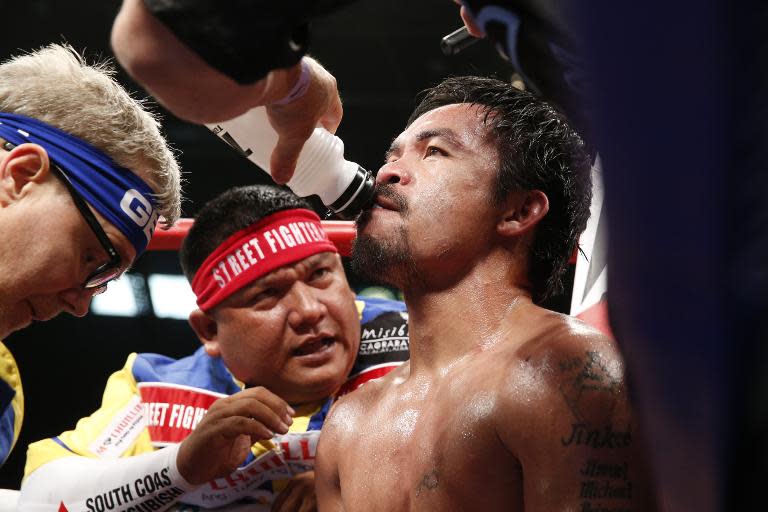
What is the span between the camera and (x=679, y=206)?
1.61 ft

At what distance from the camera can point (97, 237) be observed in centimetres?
141

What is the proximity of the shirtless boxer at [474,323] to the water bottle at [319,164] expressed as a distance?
37 mm

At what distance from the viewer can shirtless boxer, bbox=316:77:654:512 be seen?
44.6 inches

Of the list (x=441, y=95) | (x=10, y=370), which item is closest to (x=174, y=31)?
(x=441, y=95)

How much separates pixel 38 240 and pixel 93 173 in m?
0.14

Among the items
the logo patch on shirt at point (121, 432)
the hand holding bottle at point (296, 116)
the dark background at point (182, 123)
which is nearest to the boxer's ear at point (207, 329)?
the logo patch on shirt at point (121, 432)

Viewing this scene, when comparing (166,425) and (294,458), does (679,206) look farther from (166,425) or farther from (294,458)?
(166,425)

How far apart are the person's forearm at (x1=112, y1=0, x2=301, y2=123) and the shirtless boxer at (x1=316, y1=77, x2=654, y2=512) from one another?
55cm

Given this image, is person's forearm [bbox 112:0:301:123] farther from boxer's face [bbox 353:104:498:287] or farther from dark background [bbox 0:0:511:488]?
dark background [bbox 0:0:511:488]

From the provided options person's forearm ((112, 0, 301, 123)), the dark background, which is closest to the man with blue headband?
person's forearm ((112, 0, 301, 123))

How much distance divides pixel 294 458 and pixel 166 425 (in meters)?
0.30

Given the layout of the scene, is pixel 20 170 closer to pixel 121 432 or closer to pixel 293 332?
pixel 293 332

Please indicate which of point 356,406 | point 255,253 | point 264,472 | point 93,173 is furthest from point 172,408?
point 93,173

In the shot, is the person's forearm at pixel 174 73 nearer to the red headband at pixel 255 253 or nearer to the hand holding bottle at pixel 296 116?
the hand holding bottle at pixel 296 116
